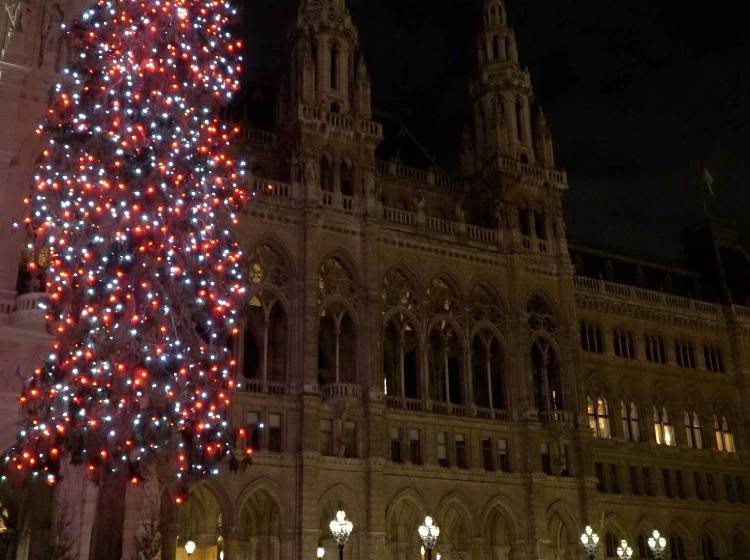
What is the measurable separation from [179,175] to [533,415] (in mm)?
24915

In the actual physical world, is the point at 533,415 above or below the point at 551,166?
below

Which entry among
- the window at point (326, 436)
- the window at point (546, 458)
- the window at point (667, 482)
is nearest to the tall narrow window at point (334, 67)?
the window at point (326, 436)

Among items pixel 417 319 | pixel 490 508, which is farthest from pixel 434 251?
pixel 490 508

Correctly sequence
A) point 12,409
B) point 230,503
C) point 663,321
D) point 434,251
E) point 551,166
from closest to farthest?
1. point 12,409
2. point 230,503
3. point 434,251
4. point 551,166
5. point 663,321

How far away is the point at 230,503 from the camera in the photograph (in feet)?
104

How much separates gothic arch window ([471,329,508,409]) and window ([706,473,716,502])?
51.2 feet

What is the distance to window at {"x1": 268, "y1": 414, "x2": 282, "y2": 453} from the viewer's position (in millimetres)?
33656

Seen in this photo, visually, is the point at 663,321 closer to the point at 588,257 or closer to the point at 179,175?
the point at 588,257

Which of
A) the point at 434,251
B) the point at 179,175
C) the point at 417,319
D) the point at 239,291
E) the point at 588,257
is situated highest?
the point at 588,257

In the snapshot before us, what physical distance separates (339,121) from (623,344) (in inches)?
825

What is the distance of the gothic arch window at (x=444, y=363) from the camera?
39.0 m

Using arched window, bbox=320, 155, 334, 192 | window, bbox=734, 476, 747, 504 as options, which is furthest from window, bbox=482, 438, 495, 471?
window, bbox=734, 476, 747, 504

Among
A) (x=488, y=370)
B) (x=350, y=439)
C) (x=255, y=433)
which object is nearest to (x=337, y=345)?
(x=350, y=439)

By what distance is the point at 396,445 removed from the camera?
36406 millimetres
